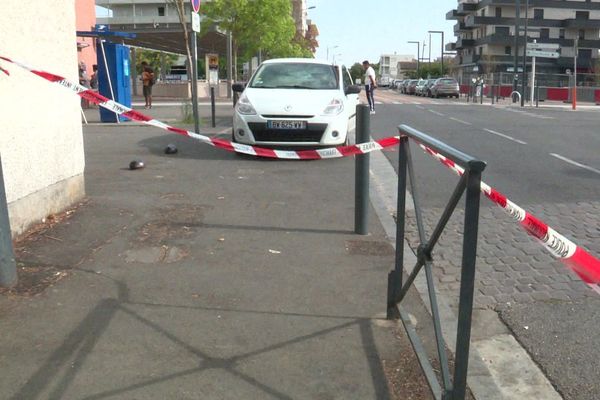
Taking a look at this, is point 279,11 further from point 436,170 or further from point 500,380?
point 500,380

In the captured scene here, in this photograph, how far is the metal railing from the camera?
235cm

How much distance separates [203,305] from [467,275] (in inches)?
78.8

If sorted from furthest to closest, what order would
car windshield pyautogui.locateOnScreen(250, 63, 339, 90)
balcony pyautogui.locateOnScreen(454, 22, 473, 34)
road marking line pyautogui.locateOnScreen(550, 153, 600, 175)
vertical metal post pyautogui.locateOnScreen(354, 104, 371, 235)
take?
balcony pyautogui.locateOnScreen(454, 22, 473, 34) < car windshield pyautogui.locateOnScreen(250, 63, 339, 90) < road marking line pyautogui.locateOnScreen(550, 153, 600, 175) < vertical metal post pyautogui.locateOnScreen(354, 104, 371, 235)

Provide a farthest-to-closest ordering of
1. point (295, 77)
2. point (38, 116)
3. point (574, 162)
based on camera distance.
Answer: point (295, 77) < point (574, 162) < point (38, 116)

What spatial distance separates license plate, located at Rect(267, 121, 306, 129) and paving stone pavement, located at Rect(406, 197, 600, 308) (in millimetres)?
3494

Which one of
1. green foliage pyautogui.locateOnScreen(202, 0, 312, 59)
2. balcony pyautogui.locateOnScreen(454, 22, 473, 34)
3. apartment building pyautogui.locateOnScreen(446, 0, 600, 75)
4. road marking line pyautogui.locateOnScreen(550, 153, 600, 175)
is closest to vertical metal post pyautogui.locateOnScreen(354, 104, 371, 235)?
road marking line pyautogui.locateOnScreen(550, 153, 600, 175)

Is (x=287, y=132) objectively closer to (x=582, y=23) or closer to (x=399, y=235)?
(x=399, y=235)

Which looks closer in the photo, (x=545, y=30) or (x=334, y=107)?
(x=334, y=107)

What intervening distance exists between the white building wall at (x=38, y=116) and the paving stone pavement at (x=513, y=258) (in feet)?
10.8

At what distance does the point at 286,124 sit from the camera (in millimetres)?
9727

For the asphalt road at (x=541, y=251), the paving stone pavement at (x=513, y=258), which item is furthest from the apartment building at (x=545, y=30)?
the paving stone pavement at (x=513, y=258)

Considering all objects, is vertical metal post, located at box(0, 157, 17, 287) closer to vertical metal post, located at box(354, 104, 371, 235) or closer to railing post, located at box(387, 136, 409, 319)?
railing post, located at box(387, 136, 409, 319)

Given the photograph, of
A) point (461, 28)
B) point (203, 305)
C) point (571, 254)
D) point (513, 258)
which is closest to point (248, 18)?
point (513, 258)

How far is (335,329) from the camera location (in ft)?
11.8
